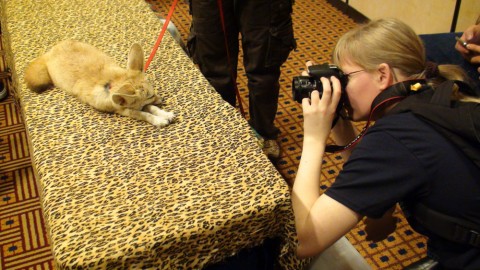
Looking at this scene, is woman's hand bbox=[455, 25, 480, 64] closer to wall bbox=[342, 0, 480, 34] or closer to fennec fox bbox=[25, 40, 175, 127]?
wall bbox=[342, 0, 480, 34]

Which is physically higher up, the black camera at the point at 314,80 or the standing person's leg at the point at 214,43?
the black camera at the point at 314,80

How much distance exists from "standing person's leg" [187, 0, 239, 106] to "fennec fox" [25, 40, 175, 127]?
47 cm

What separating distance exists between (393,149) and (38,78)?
1.21 metres

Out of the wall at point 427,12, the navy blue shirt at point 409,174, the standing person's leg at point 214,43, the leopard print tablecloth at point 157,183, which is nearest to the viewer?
Result: the navy blue shirt at point 409,174

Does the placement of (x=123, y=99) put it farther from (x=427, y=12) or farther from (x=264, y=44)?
(x=427, y=12)

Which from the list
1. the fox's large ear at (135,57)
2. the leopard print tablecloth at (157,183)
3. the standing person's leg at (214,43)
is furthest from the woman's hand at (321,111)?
the standing person's leg at (214,43)

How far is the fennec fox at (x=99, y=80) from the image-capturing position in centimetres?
124

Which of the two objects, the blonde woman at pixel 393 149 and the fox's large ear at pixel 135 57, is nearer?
the blonde woman at pixel 393 149

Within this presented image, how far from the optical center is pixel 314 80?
0.99 m

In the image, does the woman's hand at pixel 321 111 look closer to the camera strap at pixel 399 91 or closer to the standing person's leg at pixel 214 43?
the camera strap at pixel 399 91

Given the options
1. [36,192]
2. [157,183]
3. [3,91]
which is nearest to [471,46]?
[157,183]

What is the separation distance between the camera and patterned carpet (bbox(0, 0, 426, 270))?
63.5 inches

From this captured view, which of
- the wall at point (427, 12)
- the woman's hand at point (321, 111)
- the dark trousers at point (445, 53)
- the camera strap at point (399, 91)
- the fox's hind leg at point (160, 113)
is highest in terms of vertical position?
the camera strap at point (399, 91)

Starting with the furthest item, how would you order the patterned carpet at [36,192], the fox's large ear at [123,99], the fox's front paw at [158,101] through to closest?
1. the patterned carpet at [36,192]
2. the fox's front paw at [158,101]
3. the fox's large ear at [123,99]
